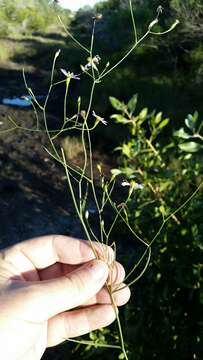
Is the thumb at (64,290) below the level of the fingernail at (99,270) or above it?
below

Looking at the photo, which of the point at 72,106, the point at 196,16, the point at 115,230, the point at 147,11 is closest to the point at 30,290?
the point at 115,230

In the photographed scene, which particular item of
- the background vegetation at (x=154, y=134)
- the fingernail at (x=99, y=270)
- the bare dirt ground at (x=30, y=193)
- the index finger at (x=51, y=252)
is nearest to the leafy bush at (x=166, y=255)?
the background vegetation at (x=154, y=134)

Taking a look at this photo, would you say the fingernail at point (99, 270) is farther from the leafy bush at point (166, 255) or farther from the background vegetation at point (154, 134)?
the leafy bush at point (166, 255)

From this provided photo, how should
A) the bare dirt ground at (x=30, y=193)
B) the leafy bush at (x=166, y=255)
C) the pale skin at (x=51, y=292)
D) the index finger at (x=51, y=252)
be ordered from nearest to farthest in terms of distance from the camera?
the pale skin at (x=51, y=292), the index finger at (x=51, y=252), the leafy bush at (x=166, y=255), the bare dirt ground at (x=30, y=193)

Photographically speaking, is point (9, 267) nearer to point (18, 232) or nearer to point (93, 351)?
point (93, 351)

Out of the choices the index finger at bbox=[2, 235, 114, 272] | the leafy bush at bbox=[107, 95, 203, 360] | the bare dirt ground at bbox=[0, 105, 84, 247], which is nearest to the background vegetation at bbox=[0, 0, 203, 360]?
the leafy bush at bbox=[107, 95, 203, 360]

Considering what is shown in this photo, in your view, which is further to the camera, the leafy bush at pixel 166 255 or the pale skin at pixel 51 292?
the leafy bush at pixel 166 255

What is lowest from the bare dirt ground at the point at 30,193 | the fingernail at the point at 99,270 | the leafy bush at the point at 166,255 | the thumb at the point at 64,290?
the bare dirt ground at the point at 30,193

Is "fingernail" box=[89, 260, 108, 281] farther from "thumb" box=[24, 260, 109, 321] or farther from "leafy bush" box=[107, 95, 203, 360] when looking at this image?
"leafy bush" box=[107, 95, 203, 360]
